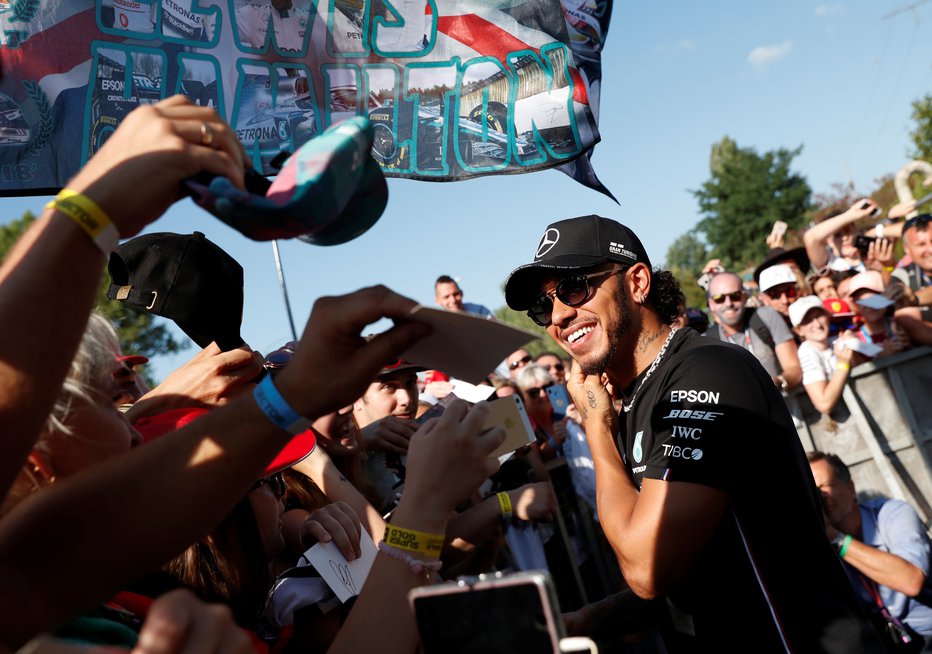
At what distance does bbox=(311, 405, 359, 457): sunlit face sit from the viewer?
347 centimetres

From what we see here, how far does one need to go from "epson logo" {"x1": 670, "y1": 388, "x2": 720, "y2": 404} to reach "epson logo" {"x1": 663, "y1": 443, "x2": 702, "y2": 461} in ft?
0.50

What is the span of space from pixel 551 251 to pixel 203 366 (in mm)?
1392


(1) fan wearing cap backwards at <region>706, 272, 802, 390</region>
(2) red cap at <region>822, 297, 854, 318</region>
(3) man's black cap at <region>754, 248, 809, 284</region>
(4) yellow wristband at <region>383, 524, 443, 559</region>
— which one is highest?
(4) yellow wristband at <region>383, 524, 443, 559</region>

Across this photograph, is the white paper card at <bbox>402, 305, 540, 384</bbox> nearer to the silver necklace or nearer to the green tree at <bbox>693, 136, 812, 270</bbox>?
the silver necklace

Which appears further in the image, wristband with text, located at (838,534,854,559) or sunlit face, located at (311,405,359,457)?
wristband with text, located at (838,534,854,559)

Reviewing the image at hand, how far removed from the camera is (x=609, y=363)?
2.80 m

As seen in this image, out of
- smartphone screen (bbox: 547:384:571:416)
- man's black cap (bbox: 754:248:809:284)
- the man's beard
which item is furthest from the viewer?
man's black cap (bbox: 754:248:809:284)

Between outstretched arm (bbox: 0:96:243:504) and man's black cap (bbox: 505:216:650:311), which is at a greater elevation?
outstretched arm (bbox: 0:96:243:504)

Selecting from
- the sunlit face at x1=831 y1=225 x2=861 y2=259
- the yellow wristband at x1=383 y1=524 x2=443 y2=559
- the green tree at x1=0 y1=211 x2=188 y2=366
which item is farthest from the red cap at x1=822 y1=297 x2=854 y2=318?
the green tree at x1=0 y1=211 x2=188 y2=366

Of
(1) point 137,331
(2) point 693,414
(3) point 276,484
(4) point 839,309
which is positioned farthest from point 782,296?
(1) point 137,331

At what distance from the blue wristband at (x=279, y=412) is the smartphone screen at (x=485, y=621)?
14.2 inches

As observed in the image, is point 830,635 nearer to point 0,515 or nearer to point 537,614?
point 537,614

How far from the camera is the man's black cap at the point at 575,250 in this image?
289cm

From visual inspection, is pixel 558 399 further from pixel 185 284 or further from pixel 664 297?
pixel 185 284
